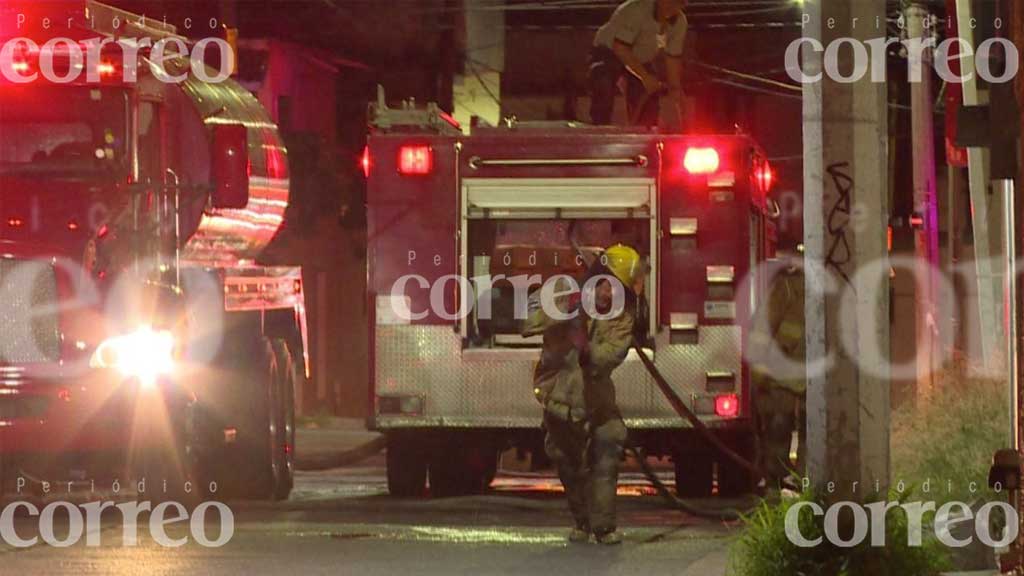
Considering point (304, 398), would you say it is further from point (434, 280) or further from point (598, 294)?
point (598, 294)

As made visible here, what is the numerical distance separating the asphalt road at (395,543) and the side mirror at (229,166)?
210cm

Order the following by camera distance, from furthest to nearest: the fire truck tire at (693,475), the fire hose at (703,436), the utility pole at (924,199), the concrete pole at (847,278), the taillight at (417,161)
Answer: the utility pole at (924,199)
the fire truck tire at (693,475)
the taillight at (417,161)
the fire hose at (703,436)
the concrete pole at (847,278)

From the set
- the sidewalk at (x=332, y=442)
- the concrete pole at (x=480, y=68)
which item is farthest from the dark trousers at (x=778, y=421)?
the concrete pole at (x=480, y=68)

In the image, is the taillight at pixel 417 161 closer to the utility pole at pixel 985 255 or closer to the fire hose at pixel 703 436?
the fire hose at pixel 703 436

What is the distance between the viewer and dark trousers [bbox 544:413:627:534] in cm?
1144

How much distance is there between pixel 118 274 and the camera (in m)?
12.9

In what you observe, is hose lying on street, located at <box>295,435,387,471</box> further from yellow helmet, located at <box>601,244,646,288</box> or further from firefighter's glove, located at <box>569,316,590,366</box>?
yellow helmet, located at <box>601,244,646,288</box>

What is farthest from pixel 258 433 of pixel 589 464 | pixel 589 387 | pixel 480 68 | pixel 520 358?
pixel 480 68

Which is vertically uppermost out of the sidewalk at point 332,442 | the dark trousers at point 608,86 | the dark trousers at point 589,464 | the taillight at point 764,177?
the dark trousers at point 608,86

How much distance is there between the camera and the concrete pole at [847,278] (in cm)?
849

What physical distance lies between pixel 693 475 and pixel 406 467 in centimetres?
220

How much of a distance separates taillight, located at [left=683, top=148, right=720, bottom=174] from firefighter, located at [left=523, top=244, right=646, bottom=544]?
2.57 meters

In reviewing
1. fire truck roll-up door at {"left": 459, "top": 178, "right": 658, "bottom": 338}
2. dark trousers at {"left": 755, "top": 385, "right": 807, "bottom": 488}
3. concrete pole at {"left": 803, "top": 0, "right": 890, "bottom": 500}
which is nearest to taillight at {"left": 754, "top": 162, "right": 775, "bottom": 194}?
fire truck roll-up door at {"left": 459, "top": 178, "right": 658, "bottom": 338}

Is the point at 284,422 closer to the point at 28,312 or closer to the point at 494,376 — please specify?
the point at 494,376
